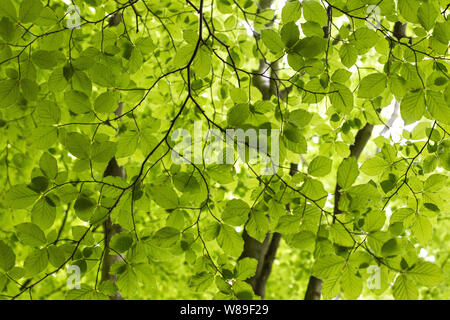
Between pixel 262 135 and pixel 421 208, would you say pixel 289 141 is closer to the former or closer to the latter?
pixel 262 135

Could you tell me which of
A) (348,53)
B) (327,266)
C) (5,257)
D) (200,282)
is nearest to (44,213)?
(5,257)

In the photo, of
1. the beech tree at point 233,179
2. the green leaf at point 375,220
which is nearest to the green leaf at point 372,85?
the beech tree at point 233,179

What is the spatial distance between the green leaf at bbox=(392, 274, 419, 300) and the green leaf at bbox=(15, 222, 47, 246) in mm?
1279

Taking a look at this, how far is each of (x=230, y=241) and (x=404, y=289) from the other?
64cm

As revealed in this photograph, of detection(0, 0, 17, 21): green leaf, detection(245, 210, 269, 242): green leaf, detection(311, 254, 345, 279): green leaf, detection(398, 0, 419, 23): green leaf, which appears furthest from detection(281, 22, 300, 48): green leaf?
detection(0, 0, 17, 21): green leaf

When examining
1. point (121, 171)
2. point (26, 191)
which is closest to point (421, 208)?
point (26, 191)

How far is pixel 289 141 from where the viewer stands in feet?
4.80

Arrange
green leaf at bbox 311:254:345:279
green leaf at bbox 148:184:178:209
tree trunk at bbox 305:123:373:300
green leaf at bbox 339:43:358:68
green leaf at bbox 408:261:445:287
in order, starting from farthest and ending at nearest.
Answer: tree trunk at bbox 305:123:373:300, green leaf at bbox 339:43:358:68, green leaf at bbox 148:184:178:209, green leaf at bbox 311:254:345:279, green leaf at bbox 408:261:445:287

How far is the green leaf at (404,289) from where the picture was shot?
1.17 meters

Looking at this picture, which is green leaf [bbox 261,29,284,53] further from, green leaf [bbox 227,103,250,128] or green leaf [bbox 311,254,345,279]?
green leaf [bbox 311,254,345,279]

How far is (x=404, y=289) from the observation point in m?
1.19

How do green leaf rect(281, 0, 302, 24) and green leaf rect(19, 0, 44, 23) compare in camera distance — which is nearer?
green leaf rect(19, 0, 44, 23)

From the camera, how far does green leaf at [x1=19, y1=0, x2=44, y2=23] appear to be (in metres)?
1.27

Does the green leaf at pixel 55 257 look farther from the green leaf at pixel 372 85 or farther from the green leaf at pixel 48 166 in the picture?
the green leaf at pixel 372 85
